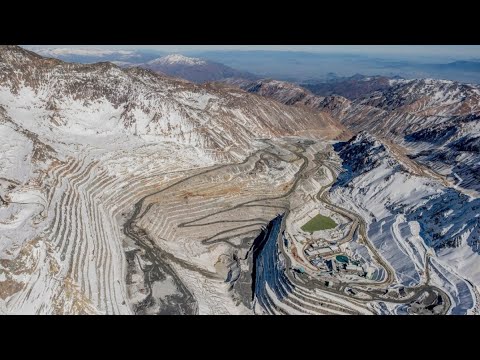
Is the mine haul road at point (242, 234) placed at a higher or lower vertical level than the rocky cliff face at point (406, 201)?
lower

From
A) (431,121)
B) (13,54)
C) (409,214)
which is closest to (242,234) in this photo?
(409,214)

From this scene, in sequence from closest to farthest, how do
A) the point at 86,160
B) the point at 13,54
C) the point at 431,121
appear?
the point at 86,160
the point at 13,54
the point at 431,121

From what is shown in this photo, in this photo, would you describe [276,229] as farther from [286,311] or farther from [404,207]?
[404,207]

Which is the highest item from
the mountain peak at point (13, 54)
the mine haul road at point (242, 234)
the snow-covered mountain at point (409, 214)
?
the mountain peak at point (13, 54)

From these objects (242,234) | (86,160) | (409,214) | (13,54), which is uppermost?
(13,54)

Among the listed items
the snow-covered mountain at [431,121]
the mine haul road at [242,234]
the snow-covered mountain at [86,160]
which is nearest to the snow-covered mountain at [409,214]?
the mine haul road at [242,234]

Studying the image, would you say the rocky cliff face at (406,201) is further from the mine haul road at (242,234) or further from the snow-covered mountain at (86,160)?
the snow-covered mountain at (86,160)

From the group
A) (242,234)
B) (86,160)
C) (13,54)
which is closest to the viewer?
(242,234)

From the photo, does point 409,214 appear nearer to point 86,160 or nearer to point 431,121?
point 86,160

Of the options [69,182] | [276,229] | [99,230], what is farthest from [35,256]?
[276,229]

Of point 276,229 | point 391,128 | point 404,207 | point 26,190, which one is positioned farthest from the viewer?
point 391,128

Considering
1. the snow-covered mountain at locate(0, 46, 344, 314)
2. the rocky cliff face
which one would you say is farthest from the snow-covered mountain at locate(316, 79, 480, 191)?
the snow-covered mountain at locate(0, 46, 344, 314)
